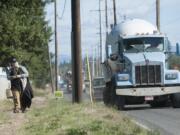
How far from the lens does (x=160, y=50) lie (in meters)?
29.4

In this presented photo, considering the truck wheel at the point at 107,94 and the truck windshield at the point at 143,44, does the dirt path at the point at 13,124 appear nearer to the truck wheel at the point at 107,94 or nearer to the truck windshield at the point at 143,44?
the truck windshield at the point at 143,44

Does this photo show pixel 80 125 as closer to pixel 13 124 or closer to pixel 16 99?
pixel 13 124

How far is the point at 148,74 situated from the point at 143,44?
1749mm

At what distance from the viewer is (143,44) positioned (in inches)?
1161

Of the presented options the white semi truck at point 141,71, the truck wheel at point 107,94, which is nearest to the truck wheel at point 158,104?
the white semi truck at point 141,71

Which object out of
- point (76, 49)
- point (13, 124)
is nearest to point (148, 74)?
point (76, 49)

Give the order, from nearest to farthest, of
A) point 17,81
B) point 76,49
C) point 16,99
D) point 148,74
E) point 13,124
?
1. point 13,124
2. point 16,99
3. point 17,81
4. point 76,49
5. point 148,74

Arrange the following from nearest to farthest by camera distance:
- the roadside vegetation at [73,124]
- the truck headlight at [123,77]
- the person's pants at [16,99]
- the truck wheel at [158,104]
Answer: the roadside vegetation at [73,124]
the person's pants at [16,99]
the truck headlight at [123,77]
the truck wheel at [158,104]

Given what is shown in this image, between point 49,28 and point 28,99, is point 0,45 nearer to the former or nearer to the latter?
point 49,28

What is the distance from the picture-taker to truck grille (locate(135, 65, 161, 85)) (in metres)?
28.3

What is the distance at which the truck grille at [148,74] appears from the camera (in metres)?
28.3

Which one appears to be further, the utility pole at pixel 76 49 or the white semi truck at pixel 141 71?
the white semi truck at pixel 141 71

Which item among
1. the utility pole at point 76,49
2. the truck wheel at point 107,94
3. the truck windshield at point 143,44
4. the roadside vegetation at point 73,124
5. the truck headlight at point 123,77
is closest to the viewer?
the roadside vegetation at point 73,124

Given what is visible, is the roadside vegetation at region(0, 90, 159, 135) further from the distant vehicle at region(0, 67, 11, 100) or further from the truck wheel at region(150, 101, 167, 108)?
the distant vehicle at region(0, 67, 11, 100)
